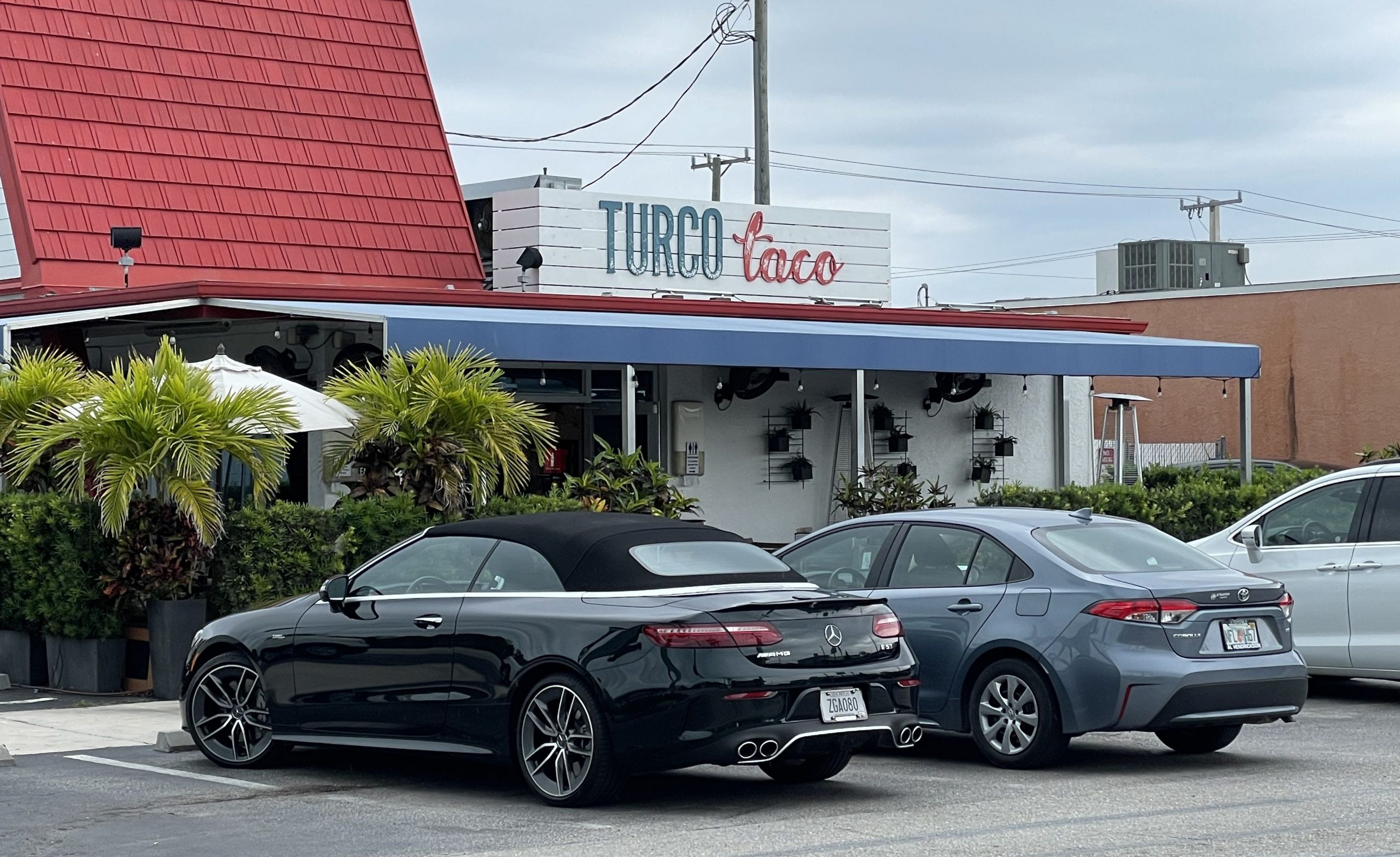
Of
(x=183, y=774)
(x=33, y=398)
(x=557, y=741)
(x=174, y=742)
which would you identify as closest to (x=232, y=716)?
(x=183, y=774)

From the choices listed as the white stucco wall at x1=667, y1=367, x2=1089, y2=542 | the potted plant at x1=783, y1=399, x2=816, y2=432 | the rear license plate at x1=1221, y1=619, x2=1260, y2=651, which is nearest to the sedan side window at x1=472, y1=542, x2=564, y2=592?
the rear license plate at x1=1221, y1=619, x2=1260, y2=651

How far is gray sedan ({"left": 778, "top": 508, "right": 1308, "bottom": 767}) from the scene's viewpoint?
33.4ft

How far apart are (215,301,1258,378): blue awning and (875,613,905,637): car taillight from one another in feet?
27.0

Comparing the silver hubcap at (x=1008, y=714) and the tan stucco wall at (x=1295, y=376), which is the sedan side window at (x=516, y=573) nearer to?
the silver hubcap at (x=1008, y=714)

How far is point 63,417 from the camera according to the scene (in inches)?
586

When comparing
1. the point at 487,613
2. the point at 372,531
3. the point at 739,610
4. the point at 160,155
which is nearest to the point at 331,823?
the point at 487,613

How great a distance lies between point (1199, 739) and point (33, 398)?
10272 mm

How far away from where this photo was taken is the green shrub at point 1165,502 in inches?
786

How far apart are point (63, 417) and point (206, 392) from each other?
1.33 meters

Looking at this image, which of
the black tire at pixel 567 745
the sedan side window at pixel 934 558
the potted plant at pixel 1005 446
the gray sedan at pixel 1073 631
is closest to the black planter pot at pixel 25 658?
the black tire at pixel 567 745

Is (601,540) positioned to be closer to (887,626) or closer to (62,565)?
(887,626)

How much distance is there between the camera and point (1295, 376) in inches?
1586

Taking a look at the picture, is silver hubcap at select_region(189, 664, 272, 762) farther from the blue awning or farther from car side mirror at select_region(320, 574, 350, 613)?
the blue awning

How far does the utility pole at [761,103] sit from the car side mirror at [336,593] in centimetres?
2266
